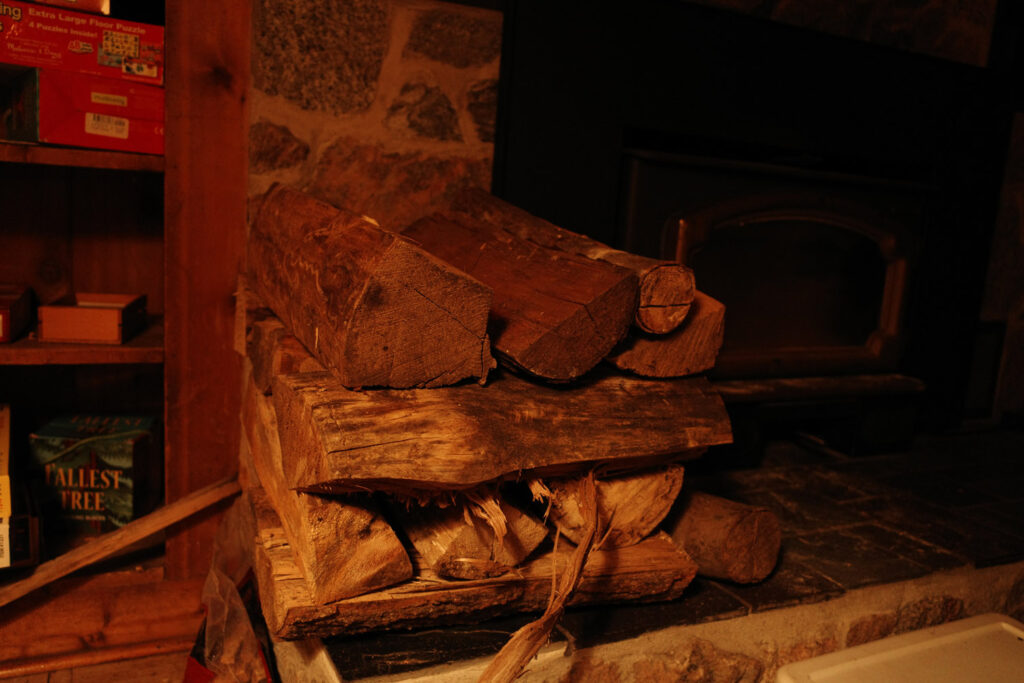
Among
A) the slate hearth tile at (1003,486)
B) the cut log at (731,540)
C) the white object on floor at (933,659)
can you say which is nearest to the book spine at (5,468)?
the cut log at (731,540)

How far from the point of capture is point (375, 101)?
1.79 m

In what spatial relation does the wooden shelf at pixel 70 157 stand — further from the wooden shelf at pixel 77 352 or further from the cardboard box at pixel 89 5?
the wooden shelf at pixel 77 352

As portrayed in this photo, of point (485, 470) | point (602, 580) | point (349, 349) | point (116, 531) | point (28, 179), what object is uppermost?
point (28, 179)

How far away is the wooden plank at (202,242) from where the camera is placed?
1686 millimetres

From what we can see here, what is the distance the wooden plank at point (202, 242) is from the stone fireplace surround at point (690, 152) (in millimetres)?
67

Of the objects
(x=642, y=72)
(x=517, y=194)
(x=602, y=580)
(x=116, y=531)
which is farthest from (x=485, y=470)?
(x=642, y=72)

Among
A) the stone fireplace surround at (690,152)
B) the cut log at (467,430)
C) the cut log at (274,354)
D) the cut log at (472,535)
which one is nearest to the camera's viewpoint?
the cut log at (467,430)

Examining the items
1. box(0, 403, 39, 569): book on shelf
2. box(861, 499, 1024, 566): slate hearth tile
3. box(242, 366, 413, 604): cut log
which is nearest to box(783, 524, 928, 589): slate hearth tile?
box(861, 499, 1024, 566): slate hearth tile

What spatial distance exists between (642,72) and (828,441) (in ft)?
4.35

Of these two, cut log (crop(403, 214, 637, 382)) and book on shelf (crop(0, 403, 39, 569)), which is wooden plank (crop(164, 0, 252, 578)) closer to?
book on shelf (crop(0, 403, 39, 569))

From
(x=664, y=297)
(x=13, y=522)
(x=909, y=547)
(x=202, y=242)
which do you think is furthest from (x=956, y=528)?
(x=13, y=522)

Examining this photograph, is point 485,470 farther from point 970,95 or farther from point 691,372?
point 970,95

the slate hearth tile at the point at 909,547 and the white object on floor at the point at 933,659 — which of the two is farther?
the slate hearth tile at the point at 909,547

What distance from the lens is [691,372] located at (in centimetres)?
143
